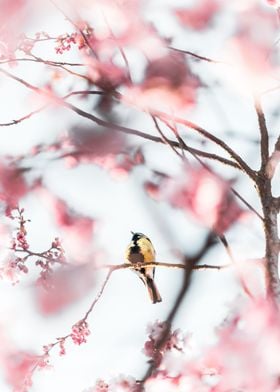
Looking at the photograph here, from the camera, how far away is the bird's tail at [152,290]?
539cm

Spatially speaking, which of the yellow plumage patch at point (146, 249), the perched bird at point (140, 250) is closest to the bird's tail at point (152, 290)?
the perched bird at point (140, 250)

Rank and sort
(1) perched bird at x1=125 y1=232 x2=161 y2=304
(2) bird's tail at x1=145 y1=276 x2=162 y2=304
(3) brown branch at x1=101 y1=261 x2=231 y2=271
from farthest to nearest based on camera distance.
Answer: (1) perched bird at x1=125 y1=232 x2=161 y2=304 → (2) bird's tail at x1=145 y1=276 x2=162 y2=304 → (3) brown branch at x1=101 y1=261 x2=231 y2=271

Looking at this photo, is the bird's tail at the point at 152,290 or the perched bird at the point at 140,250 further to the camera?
the perched bird at the point at 140,250

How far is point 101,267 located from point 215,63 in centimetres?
157

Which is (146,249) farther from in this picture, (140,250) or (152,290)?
(152,290)

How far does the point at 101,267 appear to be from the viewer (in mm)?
3314

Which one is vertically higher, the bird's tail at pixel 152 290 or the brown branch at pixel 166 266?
the bird's tail at pixel 152 290

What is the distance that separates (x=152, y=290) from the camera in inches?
213

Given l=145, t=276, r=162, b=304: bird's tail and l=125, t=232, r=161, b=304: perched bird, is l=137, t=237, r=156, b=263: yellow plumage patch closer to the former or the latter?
l=125, t=232, r=161, b=304: perched bird

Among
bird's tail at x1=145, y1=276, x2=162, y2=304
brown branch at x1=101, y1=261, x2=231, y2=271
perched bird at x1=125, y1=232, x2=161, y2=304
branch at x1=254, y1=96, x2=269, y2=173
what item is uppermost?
perched bird at x1=125, y1=232, x2=161, y2=304

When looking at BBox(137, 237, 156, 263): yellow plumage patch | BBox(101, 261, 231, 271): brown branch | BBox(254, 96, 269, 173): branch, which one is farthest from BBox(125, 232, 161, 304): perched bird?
BBox(254, 96, 269, 173): branch

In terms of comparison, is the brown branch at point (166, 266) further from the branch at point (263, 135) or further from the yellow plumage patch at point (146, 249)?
the yellow plumage patch at point (146, 249)

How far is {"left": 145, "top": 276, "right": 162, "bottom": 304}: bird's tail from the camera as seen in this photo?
5389 millimetres

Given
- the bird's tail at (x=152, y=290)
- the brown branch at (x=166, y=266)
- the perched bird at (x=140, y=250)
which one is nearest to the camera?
the brown branch at (x=166, y=266)
